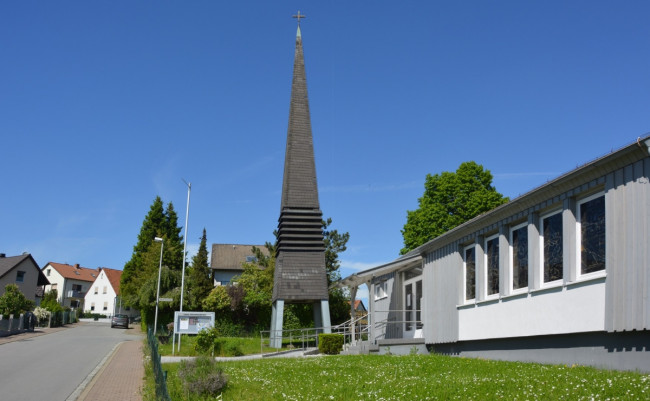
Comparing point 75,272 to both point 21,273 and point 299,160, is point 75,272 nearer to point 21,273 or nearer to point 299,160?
point 21,273

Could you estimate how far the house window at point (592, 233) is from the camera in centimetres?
1229

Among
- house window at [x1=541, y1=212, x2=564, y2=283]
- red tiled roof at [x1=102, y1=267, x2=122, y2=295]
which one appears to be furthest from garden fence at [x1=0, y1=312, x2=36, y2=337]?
red tiled roof at [x1=102, y1=267, x2=122, y2=295]

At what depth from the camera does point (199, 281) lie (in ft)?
188

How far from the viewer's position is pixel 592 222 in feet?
41.4

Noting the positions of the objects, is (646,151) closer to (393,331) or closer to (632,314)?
(632,314)

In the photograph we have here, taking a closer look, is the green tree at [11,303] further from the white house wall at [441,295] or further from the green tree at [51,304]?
the white house wall at [441,295]

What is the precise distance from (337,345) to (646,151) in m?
16.4

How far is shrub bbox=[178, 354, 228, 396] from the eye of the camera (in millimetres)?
12453

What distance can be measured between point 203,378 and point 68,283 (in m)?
108

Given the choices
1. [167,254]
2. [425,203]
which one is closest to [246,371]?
[425,203]

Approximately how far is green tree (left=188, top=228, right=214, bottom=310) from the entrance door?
3029 cm

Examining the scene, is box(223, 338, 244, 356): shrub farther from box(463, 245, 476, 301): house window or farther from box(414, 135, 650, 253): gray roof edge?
box(414, 135, 650, 253): gray roof edge

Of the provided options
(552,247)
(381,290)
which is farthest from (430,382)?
A: (381,290)

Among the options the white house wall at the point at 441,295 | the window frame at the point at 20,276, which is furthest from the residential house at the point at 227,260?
the white house wall at the point at 441,295
